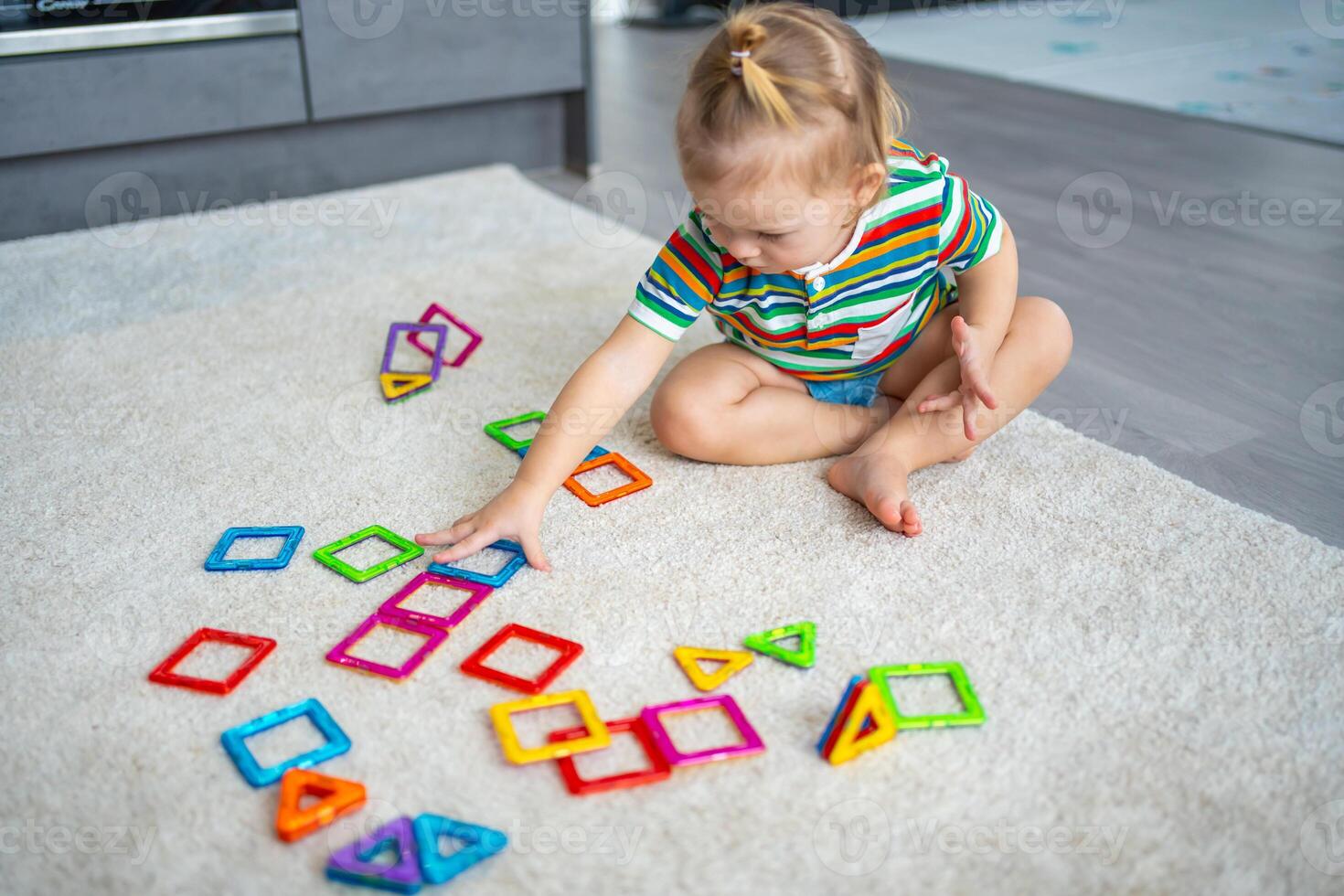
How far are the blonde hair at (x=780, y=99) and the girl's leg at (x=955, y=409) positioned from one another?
27 cm

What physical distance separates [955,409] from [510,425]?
0.43m

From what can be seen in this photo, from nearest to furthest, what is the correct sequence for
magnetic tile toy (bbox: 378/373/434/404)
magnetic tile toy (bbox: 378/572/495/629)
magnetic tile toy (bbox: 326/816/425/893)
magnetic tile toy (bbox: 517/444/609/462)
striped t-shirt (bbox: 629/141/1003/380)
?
magnetic tile toy (bbox: 326/816/425/893), magnetic tile toy (bbox: 378/572/495/629), striped t-shirt (bbox: 629/141/1003/380), magnetic tile toy (bbox: 517/444/609/462), magnetic tile toy (bbox: 378/373/434/404)

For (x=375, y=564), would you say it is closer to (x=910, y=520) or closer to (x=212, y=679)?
(x=212, y=679)

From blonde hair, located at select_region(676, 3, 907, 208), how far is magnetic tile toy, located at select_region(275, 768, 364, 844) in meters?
0.48

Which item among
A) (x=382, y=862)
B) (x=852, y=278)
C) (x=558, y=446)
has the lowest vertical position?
(x=382, y=862)

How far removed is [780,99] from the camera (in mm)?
785

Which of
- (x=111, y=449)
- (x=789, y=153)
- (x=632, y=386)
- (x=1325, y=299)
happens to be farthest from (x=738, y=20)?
(x=1325, y=299)

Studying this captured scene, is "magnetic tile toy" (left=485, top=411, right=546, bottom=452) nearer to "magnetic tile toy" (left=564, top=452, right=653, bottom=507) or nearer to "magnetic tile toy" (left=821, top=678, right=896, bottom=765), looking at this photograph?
"magnetic tile toy" (left=564, top=452, right=653, bottom=507)

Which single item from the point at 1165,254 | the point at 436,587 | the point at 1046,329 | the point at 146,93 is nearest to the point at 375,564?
the point at 436,587

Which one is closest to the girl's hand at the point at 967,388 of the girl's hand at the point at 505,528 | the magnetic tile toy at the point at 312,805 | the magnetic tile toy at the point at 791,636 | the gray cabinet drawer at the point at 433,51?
the magnetic tile toy at the point at 791,636

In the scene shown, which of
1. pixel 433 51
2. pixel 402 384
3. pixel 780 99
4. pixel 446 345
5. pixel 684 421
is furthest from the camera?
pixel 433 51

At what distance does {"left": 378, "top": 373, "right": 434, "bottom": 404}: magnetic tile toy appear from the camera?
118 centimetres

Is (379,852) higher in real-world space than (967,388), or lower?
lower

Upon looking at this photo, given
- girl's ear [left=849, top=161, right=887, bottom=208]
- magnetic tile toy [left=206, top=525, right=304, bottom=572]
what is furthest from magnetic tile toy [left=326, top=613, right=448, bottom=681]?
girl's ear [left=849, top=161, right=887, bottom=208]
